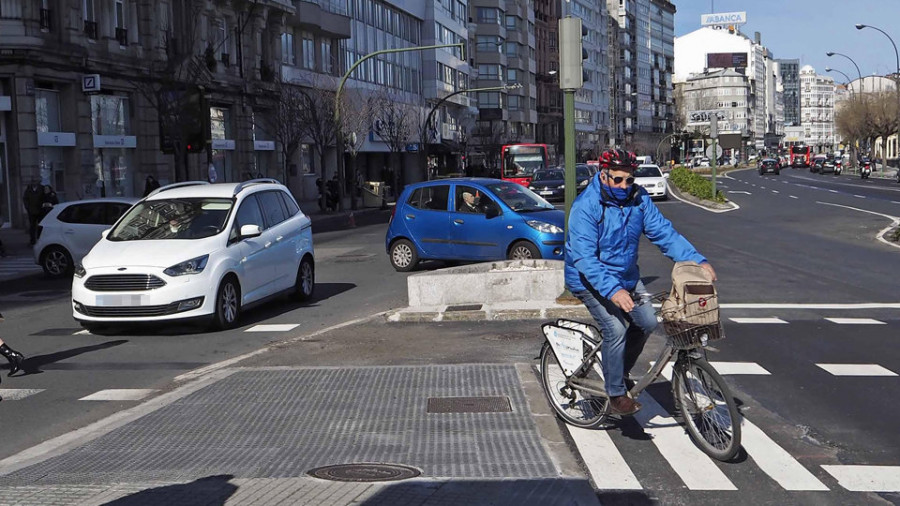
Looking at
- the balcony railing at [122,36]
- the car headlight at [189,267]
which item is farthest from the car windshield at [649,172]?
the car headlight at [189,267]

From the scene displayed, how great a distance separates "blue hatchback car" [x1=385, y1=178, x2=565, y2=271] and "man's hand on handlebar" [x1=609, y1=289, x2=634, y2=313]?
11.4m

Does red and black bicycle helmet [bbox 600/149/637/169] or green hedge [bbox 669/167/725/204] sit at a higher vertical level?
red and black bicycle helmet [bbox 600/149/637/169]

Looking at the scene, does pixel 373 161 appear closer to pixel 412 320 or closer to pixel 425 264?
pixel 425 264

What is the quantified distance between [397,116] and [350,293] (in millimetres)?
45037

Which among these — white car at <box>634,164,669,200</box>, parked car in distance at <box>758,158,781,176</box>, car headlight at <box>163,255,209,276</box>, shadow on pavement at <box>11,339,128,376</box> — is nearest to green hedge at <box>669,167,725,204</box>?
white car at <box>634,164,669,200</box>

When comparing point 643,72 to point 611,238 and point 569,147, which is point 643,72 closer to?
point 569,147

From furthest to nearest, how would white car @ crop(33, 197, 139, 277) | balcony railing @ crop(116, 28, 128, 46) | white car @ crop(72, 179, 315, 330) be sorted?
balcony railing @ crop(116, 28, 128, 46) < white car @ crop(33, 197, 139, 277) < white car @ crop(72, 179, 315, 330)

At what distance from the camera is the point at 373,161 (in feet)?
228

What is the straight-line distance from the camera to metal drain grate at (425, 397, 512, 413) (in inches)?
288

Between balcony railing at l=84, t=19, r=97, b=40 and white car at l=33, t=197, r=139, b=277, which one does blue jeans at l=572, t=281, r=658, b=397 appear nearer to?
white car at l=33, t=197, r=139, b=277

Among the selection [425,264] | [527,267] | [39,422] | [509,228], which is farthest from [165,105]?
[39,422]

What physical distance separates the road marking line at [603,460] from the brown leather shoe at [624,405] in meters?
0.22

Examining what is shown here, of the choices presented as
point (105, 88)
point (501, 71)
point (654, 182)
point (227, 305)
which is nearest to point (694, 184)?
point (654, 182)

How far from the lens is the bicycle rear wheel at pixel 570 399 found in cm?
680
